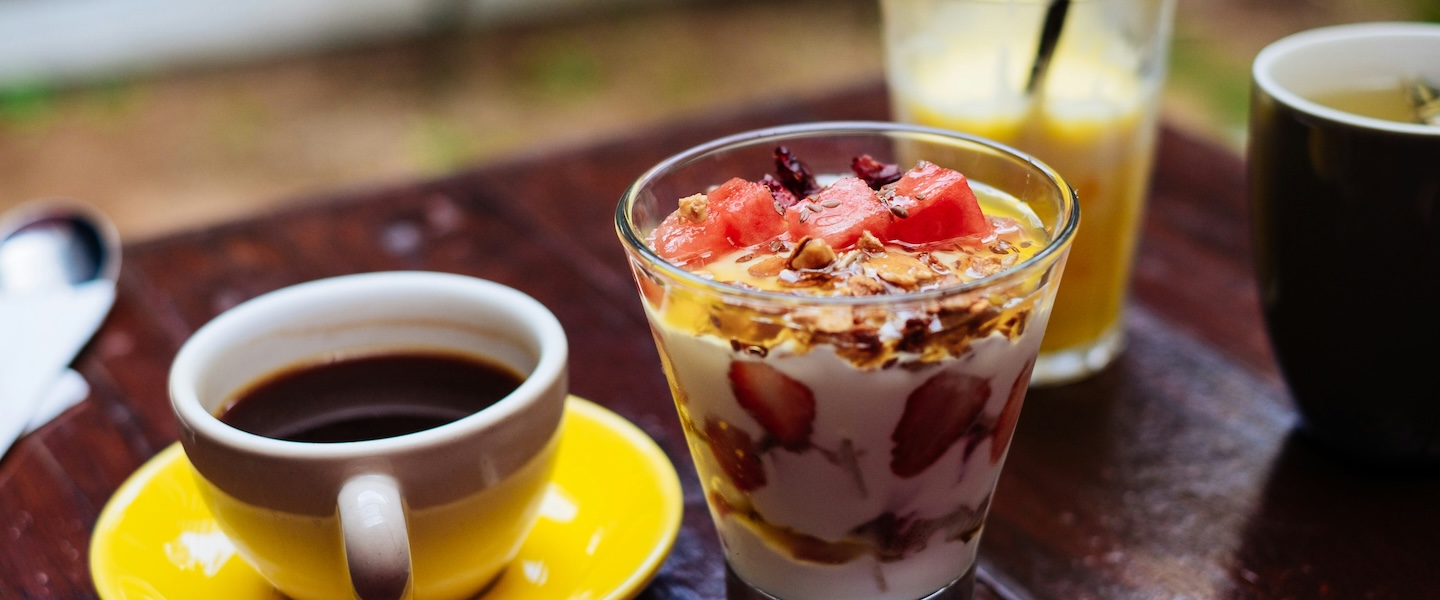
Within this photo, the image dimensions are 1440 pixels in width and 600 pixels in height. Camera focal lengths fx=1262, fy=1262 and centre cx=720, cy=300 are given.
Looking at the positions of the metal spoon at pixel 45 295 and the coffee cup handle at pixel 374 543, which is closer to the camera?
the coffee cup handle at pixel 374 543

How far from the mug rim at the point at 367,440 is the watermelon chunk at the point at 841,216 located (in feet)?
0.42

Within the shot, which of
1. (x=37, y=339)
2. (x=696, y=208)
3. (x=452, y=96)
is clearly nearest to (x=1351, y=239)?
(x=696, y=208)

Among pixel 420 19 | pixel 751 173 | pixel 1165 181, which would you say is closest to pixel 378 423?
pixel 751 173

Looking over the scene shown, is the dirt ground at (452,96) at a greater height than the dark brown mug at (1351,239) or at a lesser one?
lesser

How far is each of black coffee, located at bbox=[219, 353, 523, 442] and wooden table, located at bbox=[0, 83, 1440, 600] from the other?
0.45ft

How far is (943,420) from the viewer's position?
1.72 ft

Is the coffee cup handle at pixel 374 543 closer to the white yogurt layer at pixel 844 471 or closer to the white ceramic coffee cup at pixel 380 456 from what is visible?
the white ceramic coffee cup at pixel 380 456

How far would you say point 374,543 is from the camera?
1.69 feet

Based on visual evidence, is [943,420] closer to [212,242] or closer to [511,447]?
[511,447]

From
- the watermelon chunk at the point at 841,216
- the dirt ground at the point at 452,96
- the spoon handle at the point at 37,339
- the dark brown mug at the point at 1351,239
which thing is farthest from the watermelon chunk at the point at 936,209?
the dirt ground at the point at 452,96

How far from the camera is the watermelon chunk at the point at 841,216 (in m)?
0.56

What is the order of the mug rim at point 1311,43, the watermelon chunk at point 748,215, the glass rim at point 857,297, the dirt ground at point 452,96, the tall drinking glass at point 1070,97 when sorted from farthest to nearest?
the dirt ground at point 452,96, the tall drinking glass at point 1070,97, the mug rim at point 1311,43, the watermelon chunk at point 748,215, the glass rim at point 857,297

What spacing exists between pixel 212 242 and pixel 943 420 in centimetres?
72

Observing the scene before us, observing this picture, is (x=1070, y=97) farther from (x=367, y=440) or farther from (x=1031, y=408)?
(x=367, y=440)
